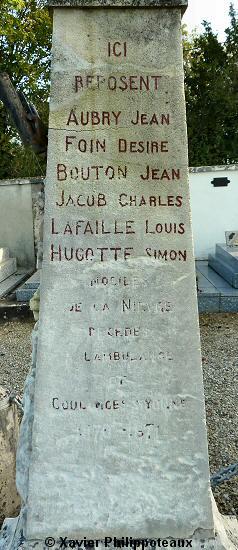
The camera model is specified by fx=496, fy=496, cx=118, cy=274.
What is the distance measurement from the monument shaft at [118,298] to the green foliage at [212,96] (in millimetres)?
16325

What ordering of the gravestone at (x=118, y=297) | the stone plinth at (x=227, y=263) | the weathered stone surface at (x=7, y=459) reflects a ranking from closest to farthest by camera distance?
the gravestone at (x=118, y=297)
the weathered stone surface at (x=7, y=459)
the stone plinth at (x=227, y=263)

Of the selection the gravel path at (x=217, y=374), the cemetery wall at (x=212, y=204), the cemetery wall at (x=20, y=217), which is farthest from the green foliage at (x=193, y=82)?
the gravel path at (x=217, y=374)

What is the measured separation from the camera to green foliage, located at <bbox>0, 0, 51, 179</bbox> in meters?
16.1

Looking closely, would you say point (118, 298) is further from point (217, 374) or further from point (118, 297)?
point (217, 374)

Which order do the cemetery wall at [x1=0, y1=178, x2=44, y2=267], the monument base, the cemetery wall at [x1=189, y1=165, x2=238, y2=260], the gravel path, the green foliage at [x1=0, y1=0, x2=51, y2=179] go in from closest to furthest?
the monument base → the gravel path → the cemetery wall at [x1=0, y1=178, x2=44, y2=267] → the cemetery wall at [x1=189, y1=165, x2=238, y2=260] → the green foliage at [x1=0, y1=0, x2=51, y2=179]

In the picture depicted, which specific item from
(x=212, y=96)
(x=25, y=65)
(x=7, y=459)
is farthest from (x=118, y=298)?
(x=212, y=96)

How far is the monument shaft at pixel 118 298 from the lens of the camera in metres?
2.07

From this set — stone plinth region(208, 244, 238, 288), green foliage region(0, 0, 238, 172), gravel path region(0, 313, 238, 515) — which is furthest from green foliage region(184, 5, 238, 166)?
gravel path region(0, 313, 238, 515)

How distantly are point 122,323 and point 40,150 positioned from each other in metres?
0.89

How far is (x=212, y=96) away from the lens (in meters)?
17.5

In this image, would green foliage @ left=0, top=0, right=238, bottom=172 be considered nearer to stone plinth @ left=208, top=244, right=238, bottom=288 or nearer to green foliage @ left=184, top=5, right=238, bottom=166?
green foliage @ left=184, top=5, right=238, bottom=166

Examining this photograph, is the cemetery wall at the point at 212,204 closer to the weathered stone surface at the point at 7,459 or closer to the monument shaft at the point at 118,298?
the weathered stone surface at the point at 7,459

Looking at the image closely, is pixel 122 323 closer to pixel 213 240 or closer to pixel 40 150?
pixel 40 150

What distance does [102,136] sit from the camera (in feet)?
6.91
